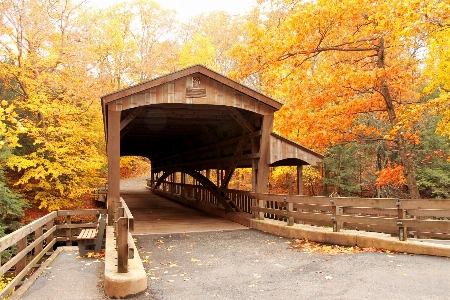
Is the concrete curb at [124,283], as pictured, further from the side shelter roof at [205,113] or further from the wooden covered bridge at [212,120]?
the side shelter roof at [205,113]

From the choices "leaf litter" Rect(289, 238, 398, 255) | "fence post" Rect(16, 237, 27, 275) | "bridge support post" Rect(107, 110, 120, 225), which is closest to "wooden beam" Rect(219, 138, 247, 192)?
"bridge support post" Rect(107, 110, 120, 225)

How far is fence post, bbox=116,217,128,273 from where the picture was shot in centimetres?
505

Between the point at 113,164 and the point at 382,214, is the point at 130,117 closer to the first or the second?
the point at 113,164

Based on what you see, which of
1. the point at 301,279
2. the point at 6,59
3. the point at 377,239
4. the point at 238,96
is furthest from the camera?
the point at 6,59

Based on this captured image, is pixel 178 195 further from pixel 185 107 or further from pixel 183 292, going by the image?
pixel 183 292

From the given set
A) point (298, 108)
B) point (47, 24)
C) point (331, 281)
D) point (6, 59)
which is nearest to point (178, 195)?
point (298, 108)

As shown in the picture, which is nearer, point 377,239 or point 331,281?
point 331,281

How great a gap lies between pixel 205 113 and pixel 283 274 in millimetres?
7827

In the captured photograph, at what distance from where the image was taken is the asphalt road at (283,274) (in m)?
4.84

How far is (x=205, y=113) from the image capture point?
41.9ft

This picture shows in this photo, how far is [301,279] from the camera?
217 inches

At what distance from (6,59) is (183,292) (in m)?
20.5

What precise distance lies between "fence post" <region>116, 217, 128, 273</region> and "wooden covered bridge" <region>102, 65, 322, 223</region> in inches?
188

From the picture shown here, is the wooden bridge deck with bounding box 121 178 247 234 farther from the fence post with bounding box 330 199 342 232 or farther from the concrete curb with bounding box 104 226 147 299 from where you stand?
the concrete curb with bounding box 104 226 147 299
